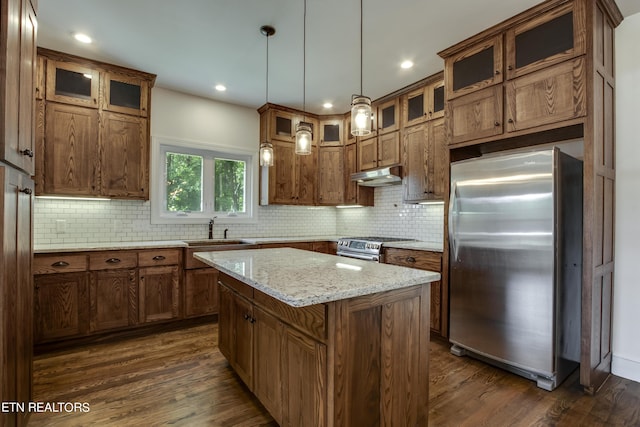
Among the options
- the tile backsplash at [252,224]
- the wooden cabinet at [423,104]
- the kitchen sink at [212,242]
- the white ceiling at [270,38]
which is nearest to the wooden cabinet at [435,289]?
the tile backsplash at [252,224]

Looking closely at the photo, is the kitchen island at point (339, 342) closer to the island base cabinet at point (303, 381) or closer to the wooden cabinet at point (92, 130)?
the island base cabinet at point (303, 381)

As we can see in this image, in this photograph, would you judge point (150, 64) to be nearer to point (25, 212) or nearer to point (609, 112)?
point (25, 212)

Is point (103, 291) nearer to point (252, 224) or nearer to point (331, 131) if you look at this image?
point (252, 224)

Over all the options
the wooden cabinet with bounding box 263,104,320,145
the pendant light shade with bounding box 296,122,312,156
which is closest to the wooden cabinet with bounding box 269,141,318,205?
the wooden cabinet with bounding box 263,104,320,145

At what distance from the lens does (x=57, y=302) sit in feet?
9.36

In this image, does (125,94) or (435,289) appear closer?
(435,289)

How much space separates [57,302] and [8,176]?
204 centimetres

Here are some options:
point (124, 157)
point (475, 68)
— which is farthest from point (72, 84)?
point (475, 68)

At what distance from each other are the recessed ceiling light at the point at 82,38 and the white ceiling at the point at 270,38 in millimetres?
58

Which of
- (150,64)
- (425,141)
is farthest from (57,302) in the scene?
(425,141)

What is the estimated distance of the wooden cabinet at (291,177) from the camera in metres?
4.40

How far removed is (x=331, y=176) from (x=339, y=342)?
356 centimetres

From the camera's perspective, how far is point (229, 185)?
445 cm

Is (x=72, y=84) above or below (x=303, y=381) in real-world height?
above
